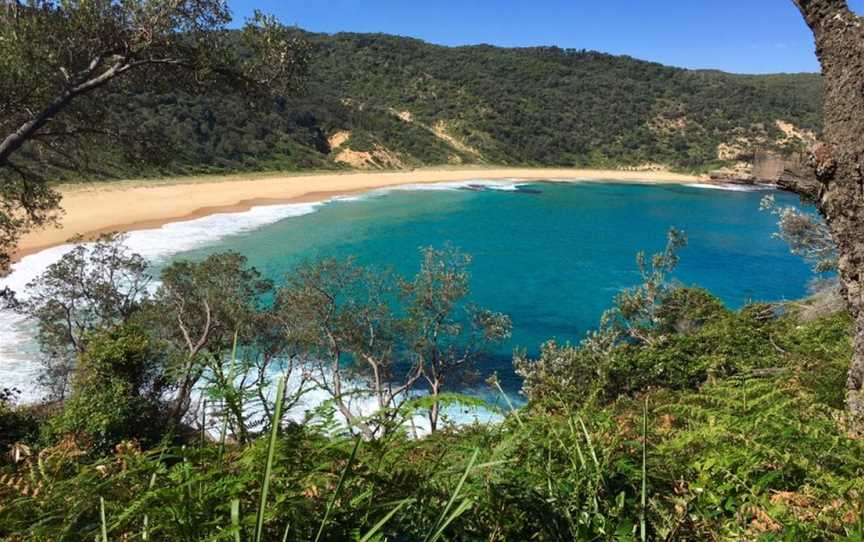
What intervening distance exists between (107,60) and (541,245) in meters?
42.6

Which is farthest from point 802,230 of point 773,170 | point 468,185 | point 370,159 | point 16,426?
point 370,159

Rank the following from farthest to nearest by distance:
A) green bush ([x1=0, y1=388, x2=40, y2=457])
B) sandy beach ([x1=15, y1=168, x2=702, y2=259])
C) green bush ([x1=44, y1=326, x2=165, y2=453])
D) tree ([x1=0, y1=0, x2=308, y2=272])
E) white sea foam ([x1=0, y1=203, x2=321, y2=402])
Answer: sandy beach ([x1=15, y1=168, x2=702, y2=259]), white sea foam ([x1=0, y1=203, x2=321, y2=402]), green bush ([x1=44, y1=326, x2=165, y2=453]), green bush ([x1=0, y1=388, x2=40, y2=457]), tree ([x1=0, y1=0, x2=308, y2=272])

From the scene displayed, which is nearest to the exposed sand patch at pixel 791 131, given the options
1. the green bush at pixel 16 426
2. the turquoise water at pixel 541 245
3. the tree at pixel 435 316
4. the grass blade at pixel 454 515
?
the turquoise water at pixel 541 245

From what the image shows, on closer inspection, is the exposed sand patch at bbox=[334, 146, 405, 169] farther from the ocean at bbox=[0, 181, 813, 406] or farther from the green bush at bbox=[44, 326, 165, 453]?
the green bush at bbox=[44, 326, 165, 453]

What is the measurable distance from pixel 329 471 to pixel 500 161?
348 ft

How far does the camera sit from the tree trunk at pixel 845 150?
384cm

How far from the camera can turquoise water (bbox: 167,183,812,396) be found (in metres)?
32.0

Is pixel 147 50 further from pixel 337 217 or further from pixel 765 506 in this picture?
pixel 337 217

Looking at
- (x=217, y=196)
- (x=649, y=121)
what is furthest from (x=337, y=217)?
(x=649, y=121)

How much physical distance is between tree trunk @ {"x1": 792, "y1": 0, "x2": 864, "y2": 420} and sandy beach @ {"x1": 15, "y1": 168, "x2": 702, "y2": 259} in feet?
80.4

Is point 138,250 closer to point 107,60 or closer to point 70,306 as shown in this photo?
point 70,306

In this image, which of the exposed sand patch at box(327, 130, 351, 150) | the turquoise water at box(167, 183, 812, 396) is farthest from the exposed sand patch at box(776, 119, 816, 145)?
the exposed sand patch at box(327, 130, 351, 150)

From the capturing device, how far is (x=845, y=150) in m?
3.87

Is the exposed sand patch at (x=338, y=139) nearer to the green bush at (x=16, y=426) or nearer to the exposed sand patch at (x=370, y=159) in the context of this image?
the exposed sand patch at (x=370, y=159)
